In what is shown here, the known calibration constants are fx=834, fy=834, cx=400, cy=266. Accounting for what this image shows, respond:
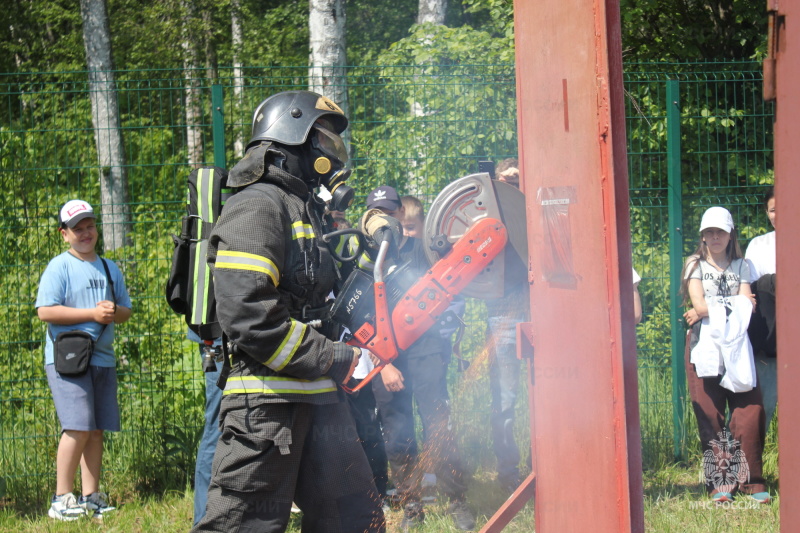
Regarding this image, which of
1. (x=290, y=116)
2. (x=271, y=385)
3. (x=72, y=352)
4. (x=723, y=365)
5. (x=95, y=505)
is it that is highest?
(x=290, y=116)

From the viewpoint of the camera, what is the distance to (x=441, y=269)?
331cm

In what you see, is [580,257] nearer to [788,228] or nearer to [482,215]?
[482,215]

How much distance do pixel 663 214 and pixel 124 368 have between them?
432 centimetres

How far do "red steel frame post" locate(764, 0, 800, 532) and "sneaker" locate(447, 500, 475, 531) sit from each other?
3297 mm

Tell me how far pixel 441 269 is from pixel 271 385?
80cm

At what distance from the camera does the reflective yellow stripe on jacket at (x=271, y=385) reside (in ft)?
10.2

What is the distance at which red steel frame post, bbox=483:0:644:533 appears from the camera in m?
2.43

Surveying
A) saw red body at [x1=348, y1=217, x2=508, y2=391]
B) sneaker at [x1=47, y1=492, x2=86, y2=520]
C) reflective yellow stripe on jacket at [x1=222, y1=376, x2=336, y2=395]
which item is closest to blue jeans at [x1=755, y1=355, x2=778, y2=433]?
saw red body at [x1=348, y1=217, x2=508, y2=391]

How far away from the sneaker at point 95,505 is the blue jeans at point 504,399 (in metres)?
2.47

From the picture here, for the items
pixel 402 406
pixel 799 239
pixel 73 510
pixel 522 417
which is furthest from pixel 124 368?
pixel 799 239

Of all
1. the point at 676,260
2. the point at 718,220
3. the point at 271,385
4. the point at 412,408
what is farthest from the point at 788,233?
the point at 676,260

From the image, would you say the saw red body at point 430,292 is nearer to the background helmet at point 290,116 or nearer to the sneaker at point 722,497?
the background helmet at point 290,116

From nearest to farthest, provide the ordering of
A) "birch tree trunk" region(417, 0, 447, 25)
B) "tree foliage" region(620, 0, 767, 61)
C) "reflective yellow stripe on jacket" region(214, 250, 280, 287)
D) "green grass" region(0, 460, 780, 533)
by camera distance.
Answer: "reflective yellow stripe on jacket" region(214, 250, 280, 287) < "green grass" region(0, 460, 780, 533) < "tree foliage" region(620, 0, 767, 61) < "birch tree trunk" region(417, 0, 447, 25)

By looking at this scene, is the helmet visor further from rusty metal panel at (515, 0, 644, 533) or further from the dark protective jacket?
rusty metal panel at (515, 0, 644, 533)
